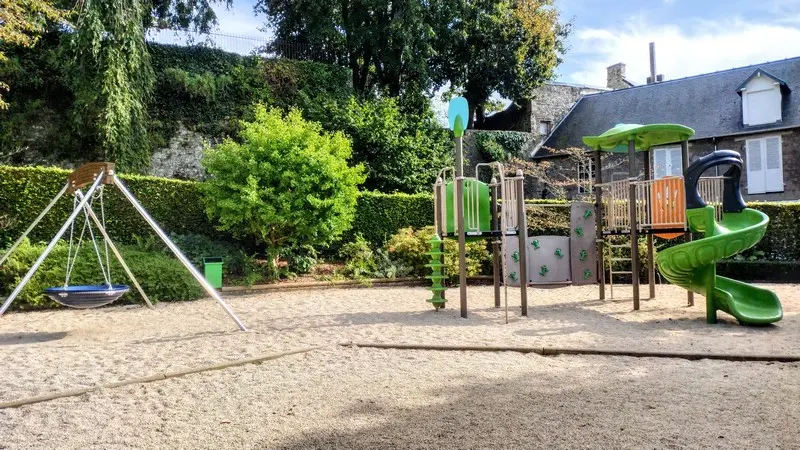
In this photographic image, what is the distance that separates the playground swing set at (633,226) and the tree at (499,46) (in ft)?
49.7

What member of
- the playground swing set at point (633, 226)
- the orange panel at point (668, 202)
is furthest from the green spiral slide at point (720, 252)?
the orange panel at point (668, 202)

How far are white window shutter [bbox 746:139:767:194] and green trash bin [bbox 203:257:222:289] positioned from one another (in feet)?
61.8

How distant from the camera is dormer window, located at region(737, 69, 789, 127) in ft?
68.1

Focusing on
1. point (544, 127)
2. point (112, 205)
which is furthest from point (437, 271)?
point (544, 127)

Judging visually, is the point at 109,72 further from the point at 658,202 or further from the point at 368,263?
the point at 658,202

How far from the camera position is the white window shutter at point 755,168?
832 inches

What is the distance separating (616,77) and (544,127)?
8.04 meters

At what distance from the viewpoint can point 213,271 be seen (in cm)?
1120

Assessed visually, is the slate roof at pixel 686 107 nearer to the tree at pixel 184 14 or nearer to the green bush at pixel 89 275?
the tree at pixel 184 14

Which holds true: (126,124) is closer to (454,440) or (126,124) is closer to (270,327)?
(270,327)

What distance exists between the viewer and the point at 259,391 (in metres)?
4.54

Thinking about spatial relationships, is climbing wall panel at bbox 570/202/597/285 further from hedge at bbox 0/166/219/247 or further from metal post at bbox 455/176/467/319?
hedge at bbox 0/166/219/247

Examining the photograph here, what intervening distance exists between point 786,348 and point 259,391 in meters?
5.16

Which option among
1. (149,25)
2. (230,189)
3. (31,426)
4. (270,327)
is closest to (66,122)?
(149,25)
